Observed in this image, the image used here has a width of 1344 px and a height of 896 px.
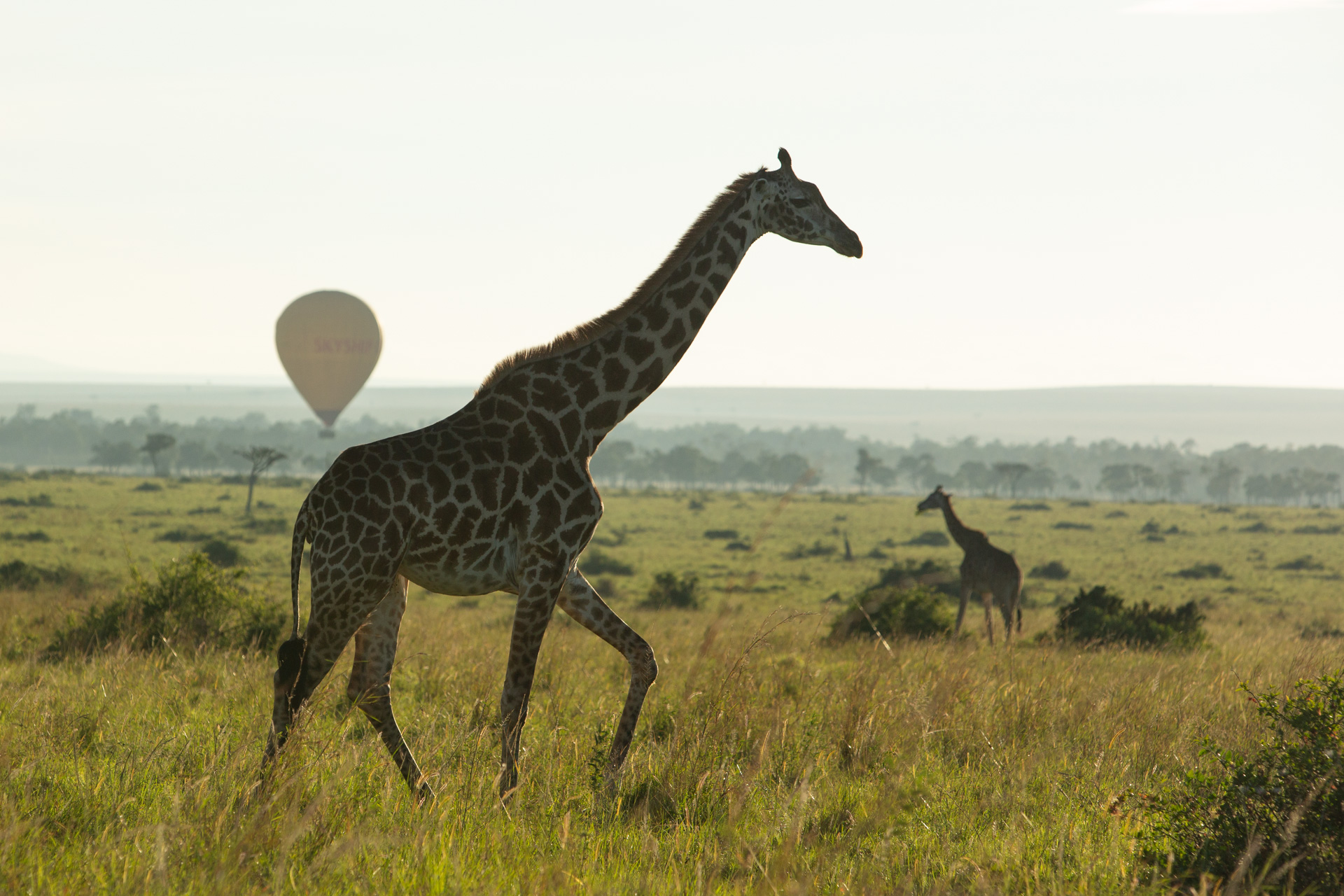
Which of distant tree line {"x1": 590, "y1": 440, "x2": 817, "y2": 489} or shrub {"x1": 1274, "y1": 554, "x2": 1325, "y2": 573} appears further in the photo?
distant tree line {"x1": 590, "y1": 440, "x2": 817, "y2": 489}

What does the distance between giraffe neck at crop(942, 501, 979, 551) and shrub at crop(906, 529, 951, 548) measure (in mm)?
37366

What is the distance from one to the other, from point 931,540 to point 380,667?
5402cm

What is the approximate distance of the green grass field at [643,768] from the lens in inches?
156

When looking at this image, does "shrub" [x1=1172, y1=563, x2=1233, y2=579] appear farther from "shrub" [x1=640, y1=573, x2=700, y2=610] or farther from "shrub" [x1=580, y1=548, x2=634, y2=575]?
"shrub" [x1=640, y1=573, x2=700, y2=610]

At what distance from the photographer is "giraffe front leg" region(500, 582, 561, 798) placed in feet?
18.6

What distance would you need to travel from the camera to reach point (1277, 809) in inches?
173

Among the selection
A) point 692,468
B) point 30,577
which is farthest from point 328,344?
point 692,468

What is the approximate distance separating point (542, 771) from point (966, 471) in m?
191

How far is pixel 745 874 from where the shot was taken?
439 cm

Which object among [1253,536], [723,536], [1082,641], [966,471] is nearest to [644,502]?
[723,536]

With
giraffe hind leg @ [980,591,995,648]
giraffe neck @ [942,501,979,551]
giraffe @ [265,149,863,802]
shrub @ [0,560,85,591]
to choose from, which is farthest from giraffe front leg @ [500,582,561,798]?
shrub @ [0,560,85,591]

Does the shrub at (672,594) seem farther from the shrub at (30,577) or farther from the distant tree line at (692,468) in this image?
the distant tree line at (692,468)

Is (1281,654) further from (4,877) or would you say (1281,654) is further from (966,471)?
(966,471)

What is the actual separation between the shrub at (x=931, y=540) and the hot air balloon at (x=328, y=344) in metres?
33.1
